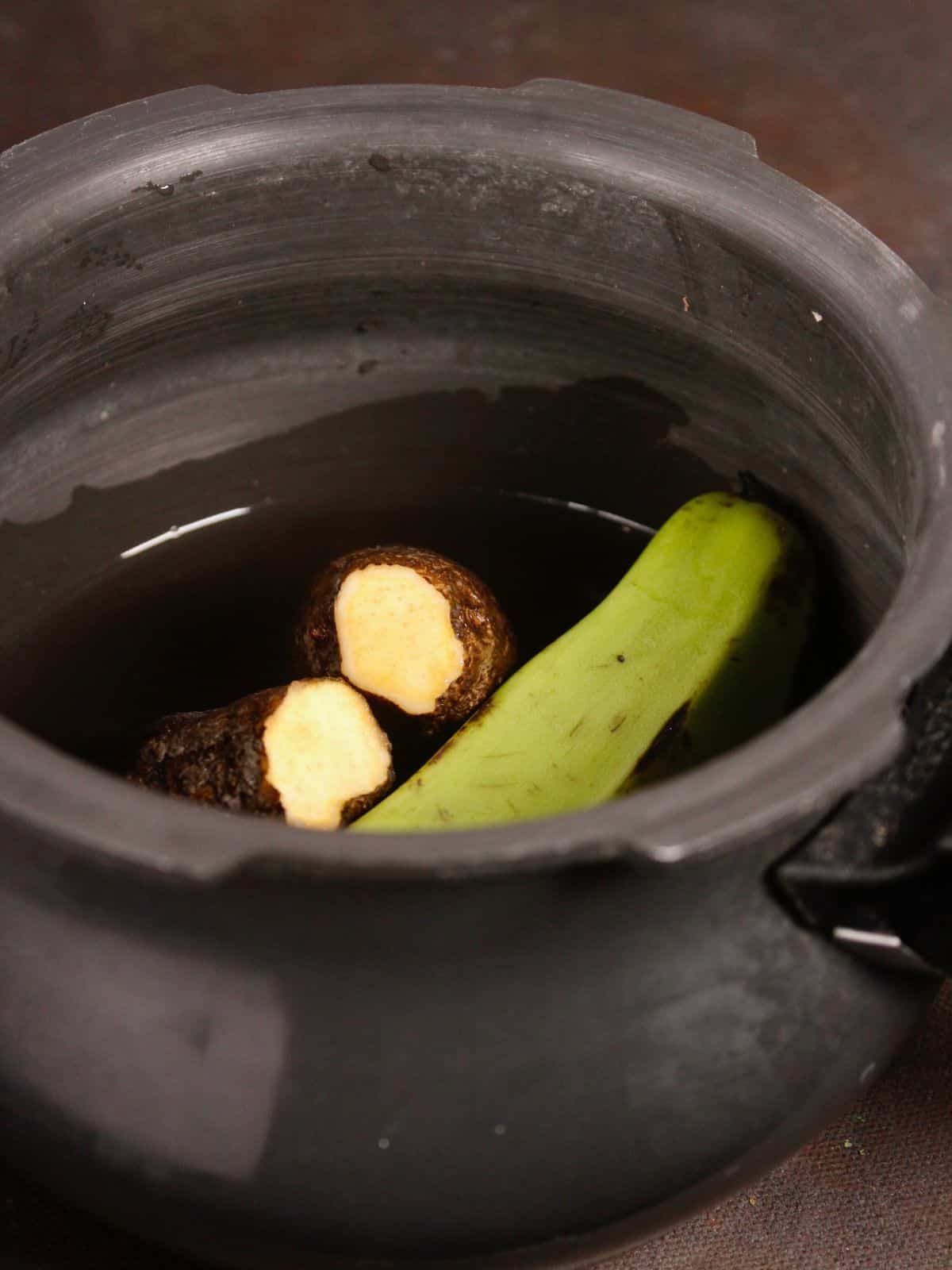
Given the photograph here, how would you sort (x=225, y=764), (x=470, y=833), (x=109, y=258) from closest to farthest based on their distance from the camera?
(x=470, y=833) < (x=225, y=764) < (x=109, y=258)

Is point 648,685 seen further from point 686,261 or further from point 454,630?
point 686,261

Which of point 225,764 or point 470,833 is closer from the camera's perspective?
point 470,833

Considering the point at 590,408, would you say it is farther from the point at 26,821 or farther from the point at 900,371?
the point at 26,821

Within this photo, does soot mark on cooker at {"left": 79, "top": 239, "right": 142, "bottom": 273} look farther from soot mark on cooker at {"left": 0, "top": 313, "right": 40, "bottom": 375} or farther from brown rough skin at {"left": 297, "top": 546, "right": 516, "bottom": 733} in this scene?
brown rough skin at {"left": 297, "top": 546, "right": 516, "bottom": 733}

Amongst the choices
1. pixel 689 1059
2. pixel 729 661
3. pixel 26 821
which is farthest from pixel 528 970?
pixel 729 661

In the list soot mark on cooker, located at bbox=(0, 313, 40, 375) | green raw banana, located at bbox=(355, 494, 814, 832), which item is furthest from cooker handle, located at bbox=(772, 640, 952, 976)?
soot mark on cooker, located at bbox=(0, 313, 40, 375)

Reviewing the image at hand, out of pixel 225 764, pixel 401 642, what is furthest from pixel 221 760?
pixel 401 642

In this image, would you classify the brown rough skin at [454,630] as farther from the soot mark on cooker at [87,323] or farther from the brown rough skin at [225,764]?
the soot mark on cooker at [87,323]

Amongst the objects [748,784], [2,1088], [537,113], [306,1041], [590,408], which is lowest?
[2,1088]
